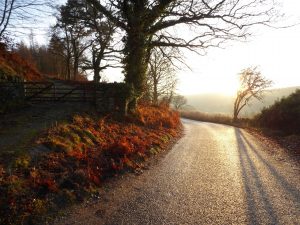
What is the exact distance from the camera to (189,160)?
12828 mm

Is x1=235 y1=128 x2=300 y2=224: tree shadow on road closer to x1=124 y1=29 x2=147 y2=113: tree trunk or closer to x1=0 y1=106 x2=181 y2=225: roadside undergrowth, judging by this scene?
x1=0 y1=106 x2=181 y2=225: roadside undergrowth

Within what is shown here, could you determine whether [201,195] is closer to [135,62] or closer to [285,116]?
[135,62]

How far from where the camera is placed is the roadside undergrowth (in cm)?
667

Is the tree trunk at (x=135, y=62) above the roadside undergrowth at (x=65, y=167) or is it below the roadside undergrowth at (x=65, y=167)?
above

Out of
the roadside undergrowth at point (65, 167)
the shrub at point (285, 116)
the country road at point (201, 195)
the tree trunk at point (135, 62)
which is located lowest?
the country road at point (201, 195)

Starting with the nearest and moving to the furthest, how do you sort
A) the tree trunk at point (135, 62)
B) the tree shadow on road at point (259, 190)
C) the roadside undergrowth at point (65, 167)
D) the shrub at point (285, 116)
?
the roadside undergrowth at point (65, 167) → the tree shadow on road at point (259, 190) → the tree trunk at point (135, 62) → the shrub at point (285, 116)

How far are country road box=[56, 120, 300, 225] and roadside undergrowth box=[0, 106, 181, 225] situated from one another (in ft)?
1.91

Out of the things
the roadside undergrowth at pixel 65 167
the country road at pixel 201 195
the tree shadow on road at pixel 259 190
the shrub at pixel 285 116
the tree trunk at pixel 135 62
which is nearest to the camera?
the roadside undergrowth at pixel 65 167

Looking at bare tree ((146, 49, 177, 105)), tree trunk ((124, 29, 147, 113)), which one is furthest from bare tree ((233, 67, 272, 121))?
tree trunk ((124, 29, 147, 113))

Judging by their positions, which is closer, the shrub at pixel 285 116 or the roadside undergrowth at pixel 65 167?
the roadside undergrowth at pixel 65 167

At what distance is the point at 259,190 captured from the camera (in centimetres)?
905

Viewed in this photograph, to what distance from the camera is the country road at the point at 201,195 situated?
6.91 metres

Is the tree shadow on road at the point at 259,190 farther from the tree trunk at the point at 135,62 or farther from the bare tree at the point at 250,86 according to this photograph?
the bare tree at the point at 250,86

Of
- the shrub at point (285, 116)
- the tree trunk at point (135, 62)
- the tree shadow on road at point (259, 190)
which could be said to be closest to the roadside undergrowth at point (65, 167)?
the tree shadow on road at point (259, 190)
